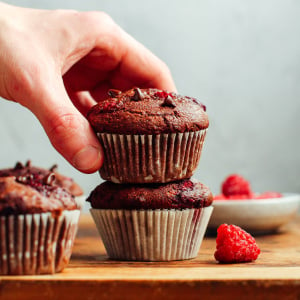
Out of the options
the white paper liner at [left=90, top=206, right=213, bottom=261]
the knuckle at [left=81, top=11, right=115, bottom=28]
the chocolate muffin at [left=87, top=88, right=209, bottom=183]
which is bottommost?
the white paper liner at [left=90, top=206, right=213, bottom=261]

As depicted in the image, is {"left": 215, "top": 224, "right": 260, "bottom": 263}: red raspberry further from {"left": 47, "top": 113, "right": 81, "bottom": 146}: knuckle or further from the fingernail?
{"left": 47, "top": 113, "right": 81, "bottom": 146}: knuckle

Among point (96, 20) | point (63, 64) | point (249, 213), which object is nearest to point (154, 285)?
point (63, 64)

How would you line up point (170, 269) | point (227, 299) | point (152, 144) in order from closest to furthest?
point (227, 299)
point (170, 269)
point (152, 144)

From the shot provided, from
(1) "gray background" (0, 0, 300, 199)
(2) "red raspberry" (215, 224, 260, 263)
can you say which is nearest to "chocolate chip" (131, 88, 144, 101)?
(2) "red raspberry" (215, 224, 260, 263)

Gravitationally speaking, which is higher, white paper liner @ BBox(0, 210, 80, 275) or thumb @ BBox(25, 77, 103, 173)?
thumb @ BBox(25, 77, 103, 173)

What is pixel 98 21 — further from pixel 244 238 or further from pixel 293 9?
pixel 293 9

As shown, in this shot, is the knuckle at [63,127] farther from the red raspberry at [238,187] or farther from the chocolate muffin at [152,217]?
the red raspberry at [238,187]

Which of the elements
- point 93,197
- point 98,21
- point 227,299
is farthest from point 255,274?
point 98,21

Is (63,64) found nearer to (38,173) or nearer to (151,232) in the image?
(38,173)
